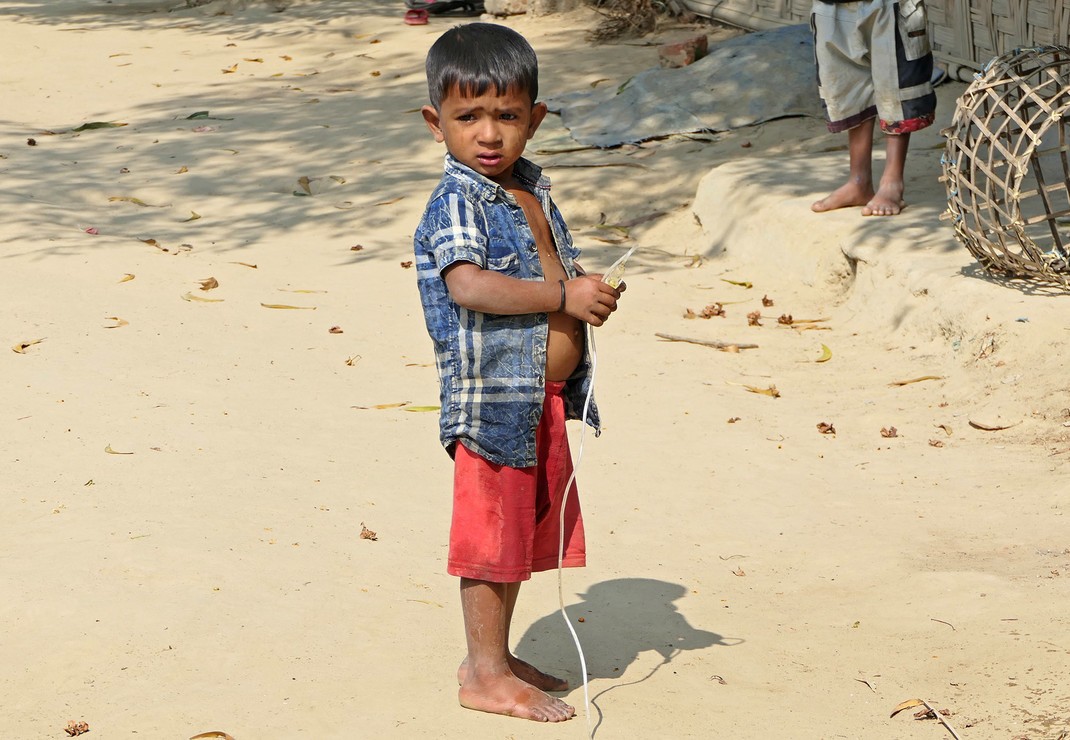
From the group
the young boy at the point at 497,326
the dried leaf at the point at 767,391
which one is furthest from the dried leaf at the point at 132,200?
the young boy at the point at 497,326

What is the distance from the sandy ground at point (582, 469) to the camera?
113 inches

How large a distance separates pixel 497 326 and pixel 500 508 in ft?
1.29

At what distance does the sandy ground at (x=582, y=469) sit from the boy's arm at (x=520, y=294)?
0.91 m

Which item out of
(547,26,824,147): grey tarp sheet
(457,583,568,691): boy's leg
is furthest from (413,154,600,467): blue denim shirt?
(547,26,824,147): grey tarp sheet

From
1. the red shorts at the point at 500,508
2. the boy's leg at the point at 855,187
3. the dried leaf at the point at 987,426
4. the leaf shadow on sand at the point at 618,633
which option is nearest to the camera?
the red shorts at the point at 500,508

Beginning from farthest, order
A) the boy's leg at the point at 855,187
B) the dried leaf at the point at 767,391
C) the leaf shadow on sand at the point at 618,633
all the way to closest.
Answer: the boy's leg at the point at 855,187 < the dried leaf at the point at 767,391 < the leaf shadow on sand at the point at 618,633

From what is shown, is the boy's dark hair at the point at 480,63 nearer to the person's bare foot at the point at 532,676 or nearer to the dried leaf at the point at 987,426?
the person's bare foot at the point at 532,676

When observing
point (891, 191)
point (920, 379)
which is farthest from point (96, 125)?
point (920, 379)

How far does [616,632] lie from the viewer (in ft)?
10.8

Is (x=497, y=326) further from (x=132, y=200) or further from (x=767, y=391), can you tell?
(x=132, y=200)

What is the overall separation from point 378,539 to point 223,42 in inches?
394

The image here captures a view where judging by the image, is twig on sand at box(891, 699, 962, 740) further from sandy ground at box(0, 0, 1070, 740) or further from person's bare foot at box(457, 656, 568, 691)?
person's bare foot at box(457, 656, 568, 691)

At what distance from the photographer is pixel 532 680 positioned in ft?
9.45

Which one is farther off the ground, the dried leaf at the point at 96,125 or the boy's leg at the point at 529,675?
the dried leaf at the point at 96,125
